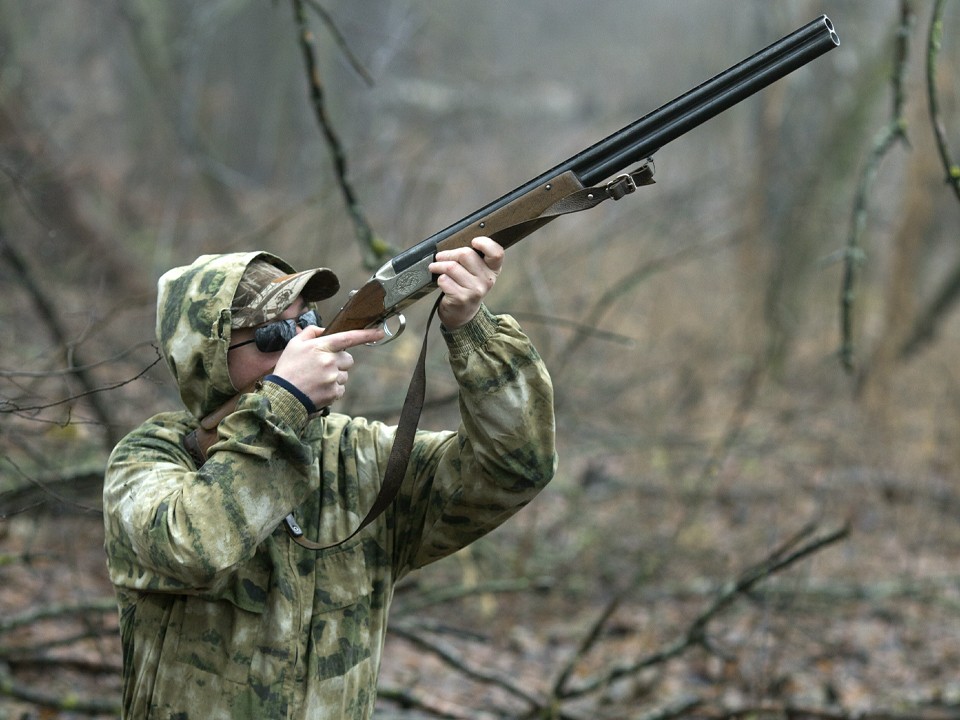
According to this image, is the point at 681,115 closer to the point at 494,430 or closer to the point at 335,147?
the point at 494,430

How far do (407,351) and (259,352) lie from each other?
18.4 ft

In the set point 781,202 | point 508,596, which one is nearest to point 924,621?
point 508,596

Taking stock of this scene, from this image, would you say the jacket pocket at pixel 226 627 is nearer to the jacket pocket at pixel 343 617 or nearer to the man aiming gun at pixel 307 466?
the man aiming gun at pixel 307 466

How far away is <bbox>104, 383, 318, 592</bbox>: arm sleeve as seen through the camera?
6.96 feet

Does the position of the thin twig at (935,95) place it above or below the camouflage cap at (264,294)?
above

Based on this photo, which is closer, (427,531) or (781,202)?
(427,531)

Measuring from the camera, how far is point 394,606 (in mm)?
5344

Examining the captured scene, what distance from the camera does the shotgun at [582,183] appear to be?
8.29 feet

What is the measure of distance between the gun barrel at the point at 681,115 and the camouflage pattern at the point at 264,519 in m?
0.35

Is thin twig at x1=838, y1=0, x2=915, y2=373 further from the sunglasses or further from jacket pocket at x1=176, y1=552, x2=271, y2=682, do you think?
jacket pocket at x1=176, y1=552, x2=271, y2=682

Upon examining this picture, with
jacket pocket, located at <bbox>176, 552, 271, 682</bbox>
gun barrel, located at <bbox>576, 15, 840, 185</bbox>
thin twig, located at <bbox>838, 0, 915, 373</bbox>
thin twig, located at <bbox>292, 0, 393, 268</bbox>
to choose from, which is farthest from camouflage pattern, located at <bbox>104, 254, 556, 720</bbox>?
thin twig, located at <bbox>838, 0, 915, 373</bbox>

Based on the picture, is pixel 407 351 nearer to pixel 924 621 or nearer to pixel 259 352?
pixel 924 621

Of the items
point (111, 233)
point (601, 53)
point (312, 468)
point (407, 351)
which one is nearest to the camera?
point (312, 468)

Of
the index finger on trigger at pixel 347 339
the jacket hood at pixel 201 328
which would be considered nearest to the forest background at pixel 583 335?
the jacket hood at pixel 201 328
